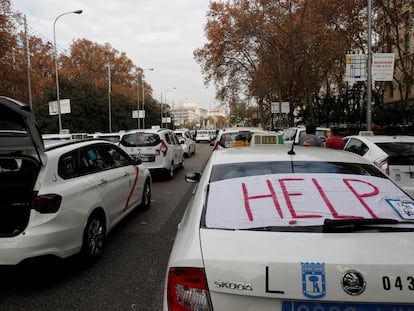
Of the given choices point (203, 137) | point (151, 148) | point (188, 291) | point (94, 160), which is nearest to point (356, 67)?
point (151, 148)

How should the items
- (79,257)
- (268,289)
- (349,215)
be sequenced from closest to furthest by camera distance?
(268,289)
(349,215)
(79,257)

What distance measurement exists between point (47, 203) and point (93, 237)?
37.6 inches

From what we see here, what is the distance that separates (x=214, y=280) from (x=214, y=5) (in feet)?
122

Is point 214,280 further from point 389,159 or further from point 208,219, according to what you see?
point 389,159

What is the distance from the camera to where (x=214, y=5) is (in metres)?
35.3

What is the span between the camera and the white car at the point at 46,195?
3.47 m

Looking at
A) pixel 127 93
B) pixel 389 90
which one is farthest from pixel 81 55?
pixel 389 90

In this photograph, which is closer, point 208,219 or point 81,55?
point 208,219

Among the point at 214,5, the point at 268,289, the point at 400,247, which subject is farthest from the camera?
the point at 214,5

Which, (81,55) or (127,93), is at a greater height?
(81,55)

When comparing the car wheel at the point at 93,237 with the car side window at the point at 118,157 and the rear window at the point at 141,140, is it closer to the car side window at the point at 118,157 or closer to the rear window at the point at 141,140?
the car side window at the point at 118,157

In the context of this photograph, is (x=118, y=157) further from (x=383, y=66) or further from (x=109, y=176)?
(x=383, y=66)

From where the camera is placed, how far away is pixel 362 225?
6.61 ft

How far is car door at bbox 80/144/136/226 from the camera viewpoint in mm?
4754
